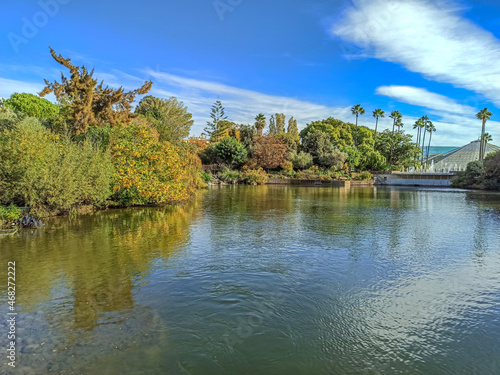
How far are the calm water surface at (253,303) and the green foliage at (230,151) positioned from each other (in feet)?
125

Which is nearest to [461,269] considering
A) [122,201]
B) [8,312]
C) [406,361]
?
[406,361]

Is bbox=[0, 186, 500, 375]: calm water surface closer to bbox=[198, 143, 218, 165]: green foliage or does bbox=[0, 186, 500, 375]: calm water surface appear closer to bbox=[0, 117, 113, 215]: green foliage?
bbox=[0, 117, 113, 215]: green foliage

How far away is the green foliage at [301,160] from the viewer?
51.8m

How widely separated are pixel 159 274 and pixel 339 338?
3946 mm

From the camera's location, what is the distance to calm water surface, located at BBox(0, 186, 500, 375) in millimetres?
4090

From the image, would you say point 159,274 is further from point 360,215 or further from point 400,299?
point 360,215

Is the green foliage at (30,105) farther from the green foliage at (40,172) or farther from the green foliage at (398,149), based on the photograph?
the green foliage at (398,149)

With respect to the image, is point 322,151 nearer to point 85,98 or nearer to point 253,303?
point 85,98

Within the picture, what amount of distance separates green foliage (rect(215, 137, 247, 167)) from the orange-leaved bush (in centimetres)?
3003

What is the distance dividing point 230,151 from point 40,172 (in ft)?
123

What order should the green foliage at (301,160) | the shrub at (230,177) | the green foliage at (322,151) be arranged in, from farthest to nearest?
the green foliage at (322,151)
the green foliage at (301,160)
the shrub at (230,177)

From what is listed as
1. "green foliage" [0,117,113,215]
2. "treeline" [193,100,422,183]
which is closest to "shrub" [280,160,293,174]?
"treeline" [193,100,422,183]

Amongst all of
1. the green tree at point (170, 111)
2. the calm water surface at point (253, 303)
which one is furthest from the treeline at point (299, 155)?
the calm water surface at point (253, 303)

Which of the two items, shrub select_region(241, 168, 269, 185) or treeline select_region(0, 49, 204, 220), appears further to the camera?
shrub select_region(241, 168, 269, 185)
